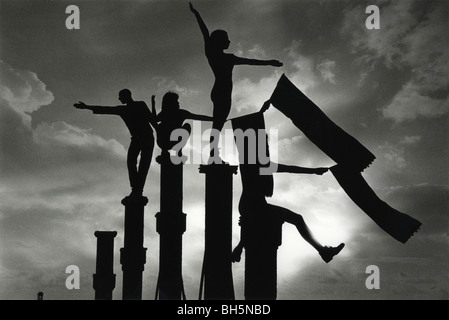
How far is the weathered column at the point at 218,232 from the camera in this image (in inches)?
476

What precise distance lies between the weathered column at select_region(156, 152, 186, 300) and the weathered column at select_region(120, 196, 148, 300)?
131cm

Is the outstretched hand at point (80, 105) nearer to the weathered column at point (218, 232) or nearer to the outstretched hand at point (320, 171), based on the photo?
the weathered column at point (218, 232)

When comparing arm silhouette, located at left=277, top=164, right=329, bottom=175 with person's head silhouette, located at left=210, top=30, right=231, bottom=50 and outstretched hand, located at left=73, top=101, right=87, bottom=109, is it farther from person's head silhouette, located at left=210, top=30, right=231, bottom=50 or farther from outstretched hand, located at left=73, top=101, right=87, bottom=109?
outstretched hand, located at left=73, top=101, right=87, bottom=109

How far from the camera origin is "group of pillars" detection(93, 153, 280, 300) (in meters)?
12.1

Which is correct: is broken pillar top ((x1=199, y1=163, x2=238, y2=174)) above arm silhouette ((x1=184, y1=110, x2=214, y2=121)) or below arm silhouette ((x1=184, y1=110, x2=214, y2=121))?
below

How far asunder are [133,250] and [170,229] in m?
1.79

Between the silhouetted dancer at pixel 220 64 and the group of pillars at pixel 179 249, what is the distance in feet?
5.76

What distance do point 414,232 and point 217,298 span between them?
16.6ft

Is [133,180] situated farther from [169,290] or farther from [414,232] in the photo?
[414,232]

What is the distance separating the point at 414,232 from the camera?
14.2 meters

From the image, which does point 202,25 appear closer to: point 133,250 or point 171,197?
point 171,197

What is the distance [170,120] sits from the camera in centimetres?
1475

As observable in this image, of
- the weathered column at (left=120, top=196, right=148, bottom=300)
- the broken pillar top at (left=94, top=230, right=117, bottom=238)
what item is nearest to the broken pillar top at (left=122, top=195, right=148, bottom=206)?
the weathered column at (left=120, top=196, right=148, bottom=300)
